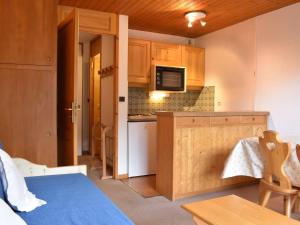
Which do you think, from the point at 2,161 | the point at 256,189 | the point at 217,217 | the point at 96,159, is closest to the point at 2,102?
the point at 2,161

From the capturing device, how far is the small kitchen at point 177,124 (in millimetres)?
3043

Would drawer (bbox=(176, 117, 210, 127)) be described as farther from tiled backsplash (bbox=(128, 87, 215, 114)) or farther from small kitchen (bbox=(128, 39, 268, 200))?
tiled backsplash (bbox=(128, 87, 215, 114))

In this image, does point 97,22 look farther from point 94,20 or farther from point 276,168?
point 276,168

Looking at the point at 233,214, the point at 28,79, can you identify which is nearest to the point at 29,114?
the point at 28,79

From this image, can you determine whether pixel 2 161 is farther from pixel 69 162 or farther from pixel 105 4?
pixel 105 4

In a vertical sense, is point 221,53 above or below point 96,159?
above

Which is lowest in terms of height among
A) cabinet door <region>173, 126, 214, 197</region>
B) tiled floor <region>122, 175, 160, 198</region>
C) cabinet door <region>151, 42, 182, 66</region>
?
tiled floor <region>122, 175, 160, 198</region>

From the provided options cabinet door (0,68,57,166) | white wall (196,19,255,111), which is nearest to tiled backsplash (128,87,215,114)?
white wall (196,19,255,111)

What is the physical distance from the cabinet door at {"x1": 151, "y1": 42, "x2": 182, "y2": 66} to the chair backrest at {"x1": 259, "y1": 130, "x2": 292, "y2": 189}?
2606 millimetres

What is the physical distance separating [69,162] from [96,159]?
2.00 metres

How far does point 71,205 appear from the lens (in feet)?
4.89

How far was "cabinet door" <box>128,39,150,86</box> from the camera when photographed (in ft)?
14.0

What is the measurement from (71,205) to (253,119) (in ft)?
9.27

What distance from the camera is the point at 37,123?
9.16 feet
